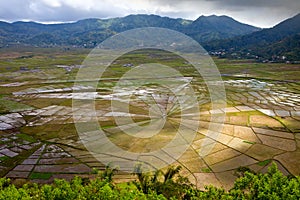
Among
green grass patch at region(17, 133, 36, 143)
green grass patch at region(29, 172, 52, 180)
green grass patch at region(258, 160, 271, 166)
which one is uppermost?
green grass patch at region(258, 160, 271, 166)

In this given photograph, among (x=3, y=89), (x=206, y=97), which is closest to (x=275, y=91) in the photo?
(x=206, y=97)

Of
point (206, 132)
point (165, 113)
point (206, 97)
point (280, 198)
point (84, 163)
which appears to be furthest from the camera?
point (206, 97)

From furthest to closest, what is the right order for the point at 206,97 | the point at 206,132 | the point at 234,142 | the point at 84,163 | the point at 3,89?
the point at 3,89 < the point at 206,97 < the point at 206,132 < the point at 234,142 < the point at 84,163

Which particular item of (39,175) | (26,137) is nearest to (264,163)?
(39,175)

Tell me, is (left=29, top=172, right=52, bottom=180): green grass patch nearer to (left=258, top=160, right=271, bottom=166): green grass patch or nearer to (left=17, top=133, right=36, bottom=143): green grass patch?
(left=17, top=133, right=36, bottom=143): green grass patch

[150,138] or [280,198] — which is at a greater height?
[280,198]

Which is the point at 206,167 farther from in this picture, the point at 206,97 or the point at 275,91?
the point at 275,91

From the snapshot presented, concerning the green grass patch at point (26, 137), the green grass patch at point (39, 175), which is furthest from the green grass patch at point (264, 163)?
the green grass patch at point (26, 137)

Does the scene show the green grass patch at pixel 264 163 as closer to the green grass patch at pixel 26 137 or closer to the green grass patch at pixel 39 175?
the green grass patch at pixel 39 175

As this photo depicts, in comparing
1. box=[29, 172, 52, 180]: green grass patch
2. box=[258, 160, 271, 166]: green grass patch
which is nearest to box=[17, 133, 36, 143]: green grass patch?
Answer: box=[29, 172, 52, 180]: green grass patch

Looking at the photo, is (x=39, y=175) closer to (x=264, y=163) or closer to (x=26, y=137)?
(x=26, y=137)

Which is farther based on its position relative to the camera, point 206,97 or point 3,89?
point 3,89
